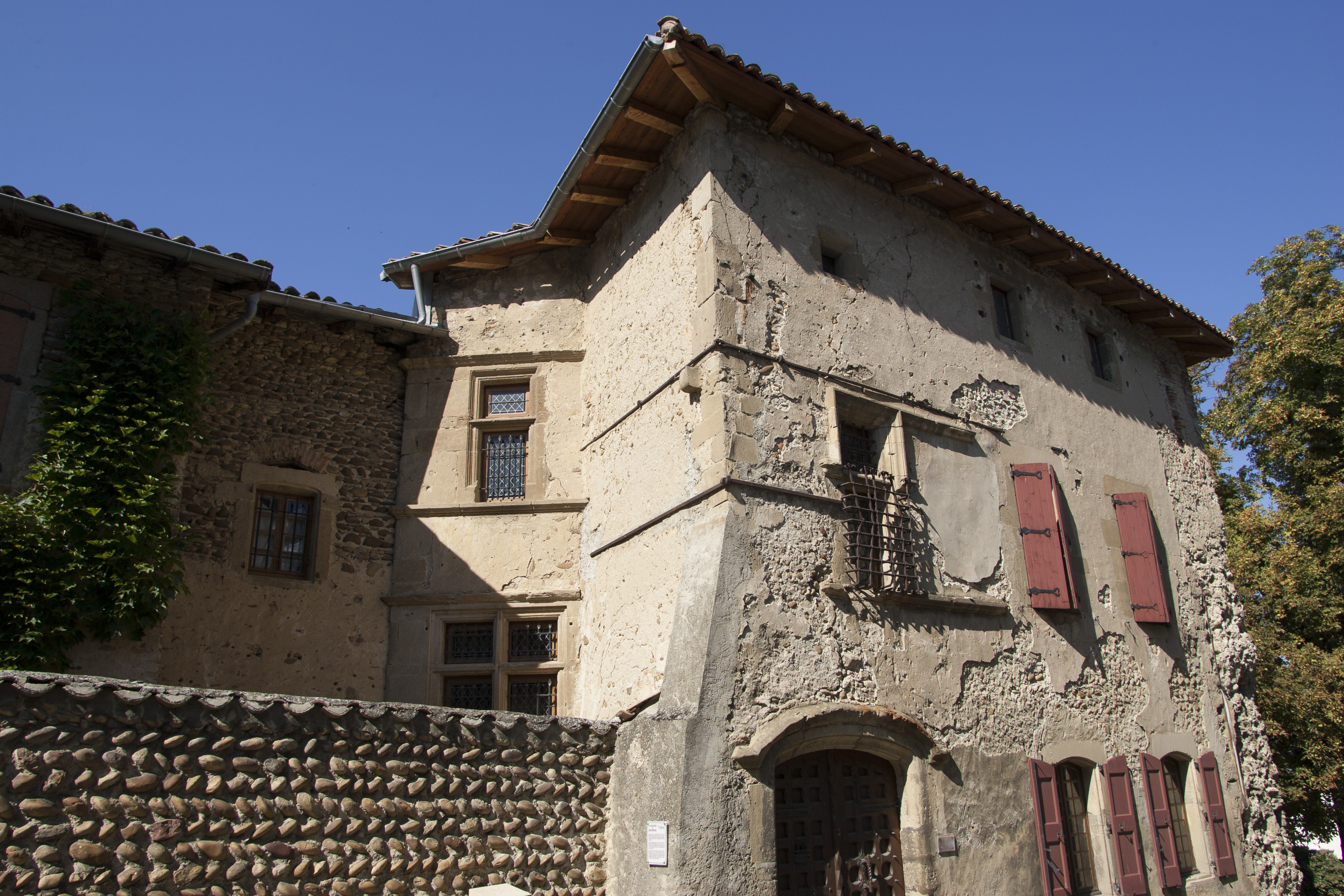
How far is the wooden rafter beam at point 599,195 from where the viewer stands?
30.8 ft

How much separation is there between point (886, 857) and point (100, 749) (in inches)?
220

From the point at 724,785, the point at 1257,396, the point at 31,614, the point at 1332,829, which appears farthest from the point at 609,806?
the point at 1257,396

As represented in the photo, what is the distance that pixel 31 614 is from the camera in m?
6.48

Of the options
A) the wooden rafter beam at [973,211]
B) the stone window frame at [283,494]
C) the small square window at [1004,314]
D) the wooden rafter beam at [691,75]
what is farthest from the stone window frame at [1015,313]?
the stone window frame at [283,494]

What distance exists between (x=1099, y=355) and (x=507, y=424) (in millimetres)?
7742

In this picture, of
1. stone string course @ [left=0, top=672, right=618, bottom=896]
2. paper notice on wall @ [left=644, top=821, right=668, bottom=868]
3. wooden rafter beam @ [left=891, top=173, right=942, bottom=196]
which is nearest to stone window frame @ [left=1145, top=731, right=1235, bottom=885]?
paper notice on wall @ [left=644, top=821, right=668, bottom=868]

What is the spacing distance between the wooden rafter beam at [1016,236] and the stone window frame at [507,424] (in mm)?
5615

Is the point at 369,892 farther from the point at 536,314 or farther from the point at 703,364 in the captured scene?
the point at 536,314

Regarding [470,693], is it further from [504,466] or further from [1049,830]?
[1049,830]

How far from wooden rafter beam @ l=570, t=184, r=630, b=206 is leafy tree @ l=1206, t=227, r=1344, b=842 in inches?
450

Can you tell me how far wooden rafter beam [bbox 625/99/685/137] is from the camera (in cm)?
816

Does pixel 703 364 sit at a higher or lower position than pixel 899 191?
lower

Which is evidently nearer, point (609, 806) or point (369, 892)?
point (369, 892)

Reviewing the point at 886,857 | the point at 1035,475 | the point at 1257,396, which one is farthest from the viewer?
the point at 1257,396
